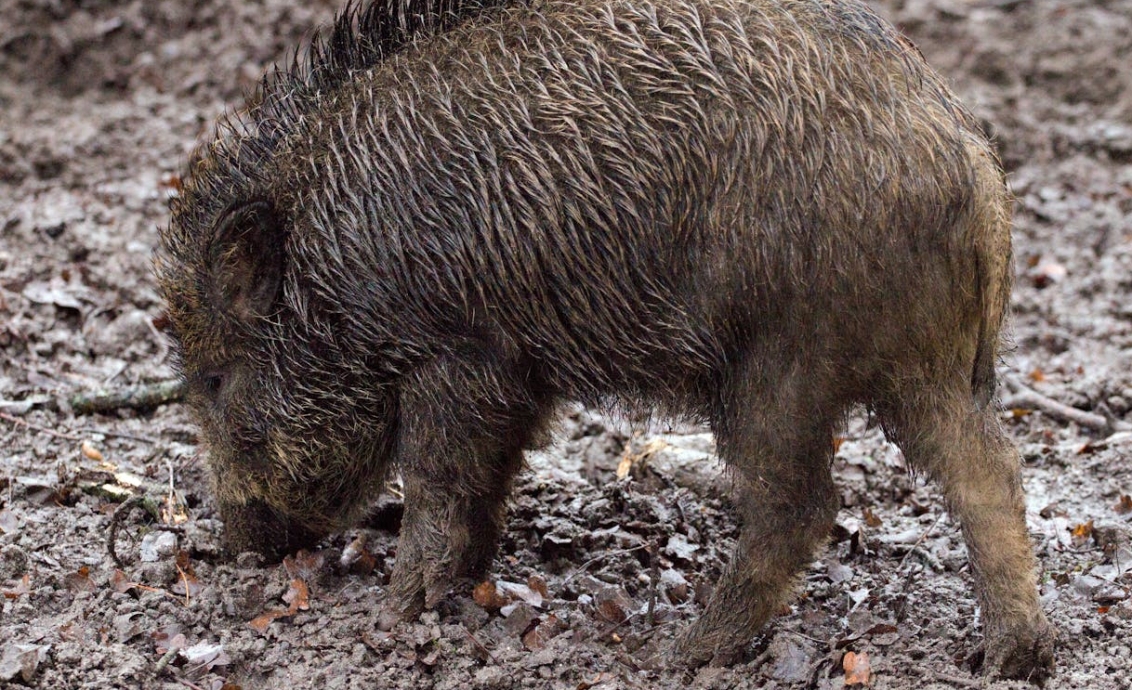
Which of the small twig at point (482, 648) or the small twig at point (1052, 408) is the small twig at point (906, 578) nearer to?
the small twig at point (1052, 408)

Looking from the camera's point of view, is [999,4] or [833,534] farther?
[999,4]

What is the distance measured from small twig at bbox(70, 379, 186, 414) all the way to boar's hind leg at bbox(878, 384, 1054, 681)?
3.44 meters

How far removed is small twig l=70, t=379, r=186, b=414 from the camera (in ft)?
20.0

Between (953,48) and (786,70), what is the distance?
6802mm

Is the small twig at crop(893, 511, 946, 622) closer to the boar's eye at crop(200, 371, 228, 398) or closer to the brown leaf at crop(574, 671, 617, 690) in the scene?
the brown leaf at crop(574, 671, 617, 690)

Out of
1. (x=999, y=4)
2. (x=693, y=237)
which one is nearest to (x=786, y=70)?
(x=693, y=237)

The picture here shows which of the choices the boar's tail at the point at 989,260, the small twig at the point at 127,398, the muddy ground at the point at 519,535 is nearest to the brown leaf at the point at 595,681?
the muddy ground at the point at 519,535

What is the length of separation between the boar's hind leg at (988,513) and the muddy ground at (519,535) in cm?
14

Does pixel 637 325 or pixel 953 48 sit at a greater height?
pixel 637 325

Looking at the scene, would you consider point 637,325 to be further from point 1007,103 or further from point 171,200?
point 1007,103

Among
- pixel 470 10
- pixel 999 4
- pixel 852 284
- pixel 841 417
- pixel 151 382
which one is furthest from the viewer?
pixel 999 4

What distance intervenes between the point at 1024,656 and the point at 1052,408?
240 centimetres

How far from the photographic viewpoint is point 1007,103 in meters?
9.86

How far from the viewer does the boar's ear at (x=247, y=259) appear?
464 cm
